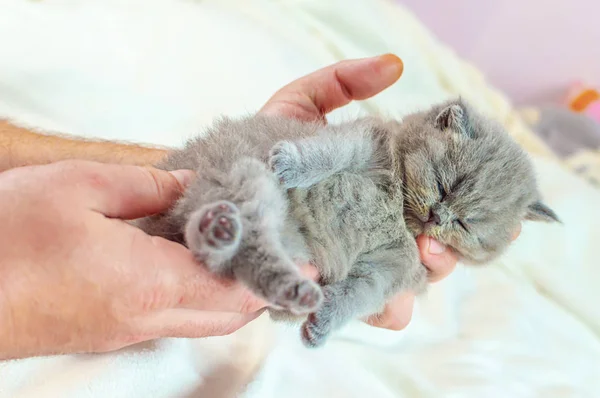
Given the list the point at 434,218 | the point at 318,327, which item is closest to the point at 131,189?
the point at 318,327

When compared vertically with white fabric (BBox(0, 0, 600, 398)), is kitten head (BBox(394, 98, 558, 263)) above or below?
above

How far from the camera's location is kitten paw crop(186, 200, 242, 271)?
94 centimetres

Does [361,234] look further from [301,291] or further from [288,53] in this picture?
[288,53]

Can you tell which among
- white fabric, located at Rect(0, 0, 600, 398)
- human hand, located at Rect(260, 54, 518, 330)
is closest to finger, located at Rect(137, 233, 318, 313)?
white fabric, located at Rect(0, 0, 600, 398)

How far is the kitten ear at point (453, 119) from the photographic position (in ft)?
4.34

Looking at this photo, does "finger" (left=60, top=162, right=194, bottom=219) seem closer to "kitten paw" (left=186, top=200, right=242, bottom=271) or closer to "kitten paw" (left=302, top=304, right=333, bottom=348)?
"kitten paw" (left=186, top=200, right=242, bottom=271)

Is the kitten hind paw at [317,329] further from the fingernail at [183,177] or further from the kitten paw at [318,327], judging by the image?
the fingernail at [183,177]

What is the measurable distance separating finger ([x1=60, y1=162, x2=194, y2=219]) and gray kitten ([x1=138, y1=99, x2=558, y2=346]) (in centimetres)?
4

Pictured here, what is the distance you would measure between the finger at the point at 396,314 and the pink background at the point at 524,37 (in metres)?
2.36

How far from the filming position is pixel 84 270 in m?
0.87

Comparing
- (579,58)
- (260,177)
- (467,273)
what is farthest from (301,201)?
(579,58)

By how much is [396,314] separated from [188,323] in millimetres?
643

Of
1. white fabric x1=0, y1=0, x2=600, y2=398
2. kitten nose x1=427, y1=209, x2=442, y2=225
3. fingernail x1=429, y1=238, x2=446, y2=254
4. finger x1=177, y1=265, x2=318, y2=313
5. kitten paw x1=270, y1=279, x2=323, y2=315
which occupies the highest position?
kitten nose x1=427, y1=209, x2=442, y2=225

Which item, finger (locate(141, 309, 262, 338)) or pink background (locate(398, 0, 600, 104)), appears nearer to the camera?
finger (locate(141, 309, 262, 338))
